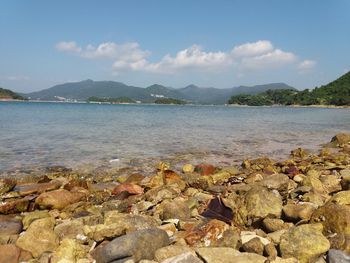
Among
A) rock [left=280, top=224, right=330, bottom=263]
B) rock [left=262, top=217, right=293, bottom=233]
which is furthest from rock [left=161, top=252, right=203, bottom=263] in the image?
rock [left=262, top=217, right=293, bottom=233]

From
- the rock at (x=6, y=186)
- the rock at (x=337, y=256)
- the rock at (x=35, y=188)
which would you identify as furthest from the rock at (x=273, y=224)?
the rock at (x=6, y=186)

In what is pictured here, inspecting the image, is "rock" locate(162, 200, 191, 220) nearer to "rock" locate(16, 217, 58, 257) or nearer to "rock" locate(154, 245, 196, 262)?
"rock" locate(154, 245, 196, 262)

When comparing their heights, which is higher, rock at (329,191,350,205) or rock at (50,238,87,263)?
rock at (329,191,350,205)

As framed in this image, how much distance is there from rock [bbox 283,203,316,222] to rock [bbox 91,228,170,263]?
261 cm

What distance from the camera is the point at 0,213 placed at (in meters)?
8.48

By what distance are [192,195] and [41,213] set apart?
396 cm

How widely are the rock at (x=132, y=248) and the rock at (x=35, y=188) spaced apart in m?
5.58

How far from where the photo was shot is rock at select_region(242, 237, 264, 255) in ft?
17.2

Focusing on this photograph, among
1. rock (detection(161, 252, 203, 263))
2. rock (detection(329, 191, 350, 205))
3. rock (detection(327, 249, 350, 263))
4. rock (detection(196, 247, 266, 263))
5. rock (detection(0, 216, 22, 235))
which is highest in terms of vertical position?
rock (detection(329, 191, 350, 205))

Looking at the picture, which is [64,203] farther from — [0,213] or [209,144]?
[209,144]

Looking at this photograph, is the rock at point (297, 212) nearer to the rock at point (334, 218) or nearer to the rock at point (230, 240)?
the rock at point (334, 218)

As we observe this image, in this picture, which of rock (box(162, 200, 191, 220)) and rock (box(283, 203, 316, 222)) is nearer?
rock (box(283, 203, 316, 222))

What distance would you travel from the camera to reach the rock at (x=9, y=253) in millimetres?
5473

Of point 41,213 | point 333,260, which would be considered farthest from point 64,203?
point 333,260
